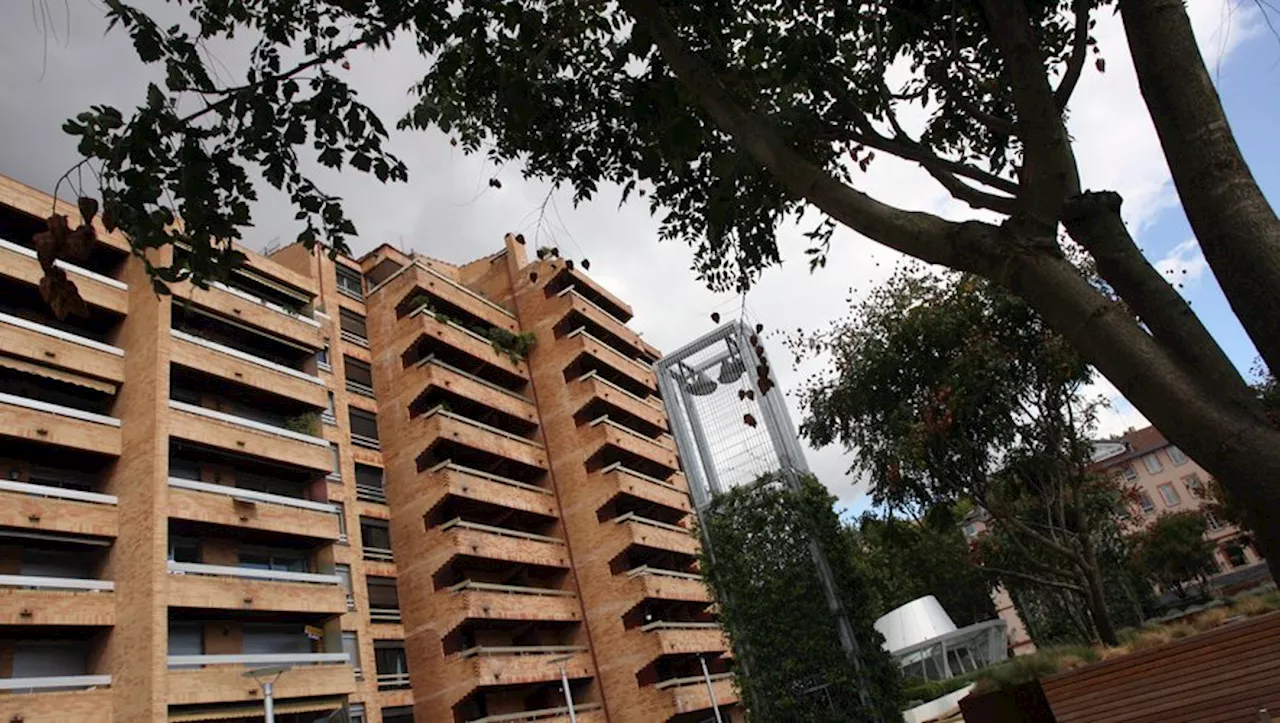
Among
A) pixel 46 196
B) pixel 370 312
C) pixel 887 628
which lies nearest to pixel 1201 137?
pixel 46 196

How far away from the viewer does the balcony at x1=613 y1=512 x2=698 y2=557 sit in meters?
36.8

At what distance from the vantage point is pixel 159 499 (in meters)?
21.9

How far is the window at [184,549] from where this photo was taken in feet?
76.3

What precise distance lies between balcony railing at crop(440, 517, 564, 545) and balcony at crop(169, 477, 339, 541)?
4940 mm

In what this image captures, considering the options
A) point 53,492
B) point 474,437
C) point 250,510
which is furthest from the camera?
point 474,437

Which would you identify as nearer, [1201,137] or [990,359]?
[1201,137]

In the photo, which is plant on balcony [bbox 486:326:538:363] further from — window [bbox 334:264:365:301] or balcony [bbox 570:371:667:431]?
window [bbox 334:264:365:301]

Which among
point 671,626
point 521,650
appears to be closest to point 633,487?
point 671,626

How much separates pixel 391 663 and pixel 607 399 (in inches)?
620

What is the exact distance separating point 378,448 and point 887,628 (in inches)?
973

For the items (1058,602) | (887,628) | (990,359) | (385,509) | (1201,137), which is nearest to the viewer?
(1201,137)

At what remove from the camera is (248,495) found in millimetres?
24297

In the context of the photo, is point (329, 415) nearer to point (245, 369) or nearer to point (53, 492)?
point (245, 369)

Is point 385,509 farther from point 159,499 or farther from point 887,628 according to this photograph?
point 887,628
